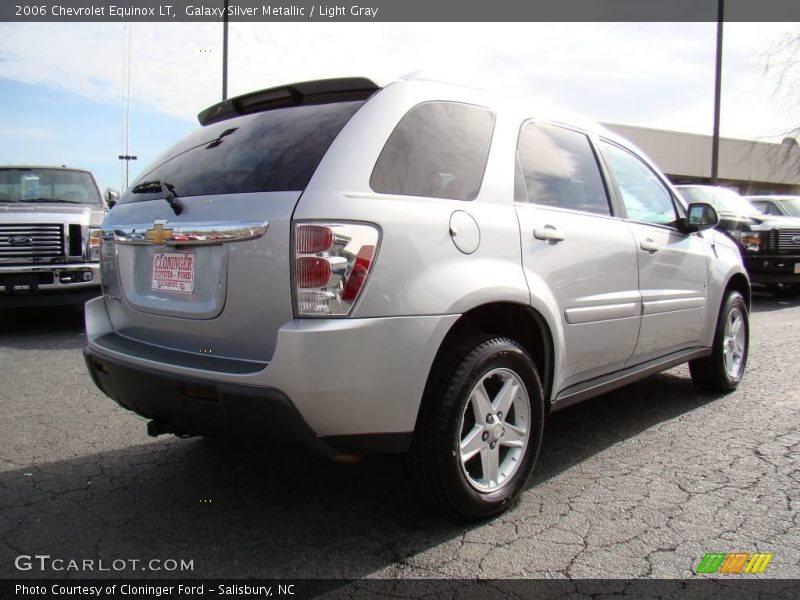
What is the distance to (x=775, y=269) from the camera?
10.5 metres

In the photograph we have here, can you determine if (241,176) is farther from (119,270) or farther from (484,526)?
(484,526)

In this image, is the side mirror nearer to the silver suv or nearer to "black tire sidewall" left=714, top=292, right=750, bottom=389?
"black tire sidewall" left=714, top=292, right=750, bottom=389

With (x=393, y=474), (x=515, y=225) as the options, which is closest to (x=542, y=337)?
(x=515, y=225)

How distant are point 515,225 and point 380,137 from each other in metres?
0.72

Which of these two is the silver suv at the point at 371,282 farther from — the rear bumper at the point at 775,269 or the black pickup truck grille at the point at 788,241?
the black pickup truck grille at the point at 788,241

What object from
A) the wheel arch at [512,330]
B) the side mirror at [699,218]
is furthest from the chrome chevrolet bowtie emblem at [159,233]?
the side mirror at [699,218]

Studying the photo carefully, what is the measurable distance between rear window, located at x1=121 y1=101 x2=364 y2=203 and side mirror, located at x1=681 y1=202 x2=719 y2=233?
2.57m

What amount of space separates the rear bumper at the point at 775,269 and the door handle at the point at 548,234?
9.09 meters

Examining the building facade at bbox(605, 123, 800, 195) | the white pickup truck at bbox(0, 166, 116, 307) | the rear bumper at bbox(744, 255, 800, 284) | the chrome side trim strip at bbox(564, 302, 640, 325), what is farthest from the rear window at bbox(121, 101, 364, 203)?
the building facade at bbox(605, 123, 800, 195)

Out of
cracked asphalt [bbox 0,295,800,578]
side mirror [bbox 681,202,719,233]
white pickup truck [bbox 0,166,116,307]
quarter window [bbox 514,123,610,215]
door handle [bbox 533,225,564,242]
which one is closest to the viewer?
cracked asphalt [bbox 0,295,800,578]

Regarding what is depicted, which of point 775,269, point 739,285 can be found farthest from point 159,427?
point 775,269

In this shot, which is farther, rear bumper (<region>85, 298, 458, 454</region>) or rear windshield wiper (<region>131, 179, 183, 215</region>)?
rear windshield wiper (<region>131, 179, 183, 215</region>)

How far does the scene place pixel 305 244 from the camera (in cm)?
224

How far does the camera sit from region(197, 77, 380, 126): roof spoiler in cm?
264
